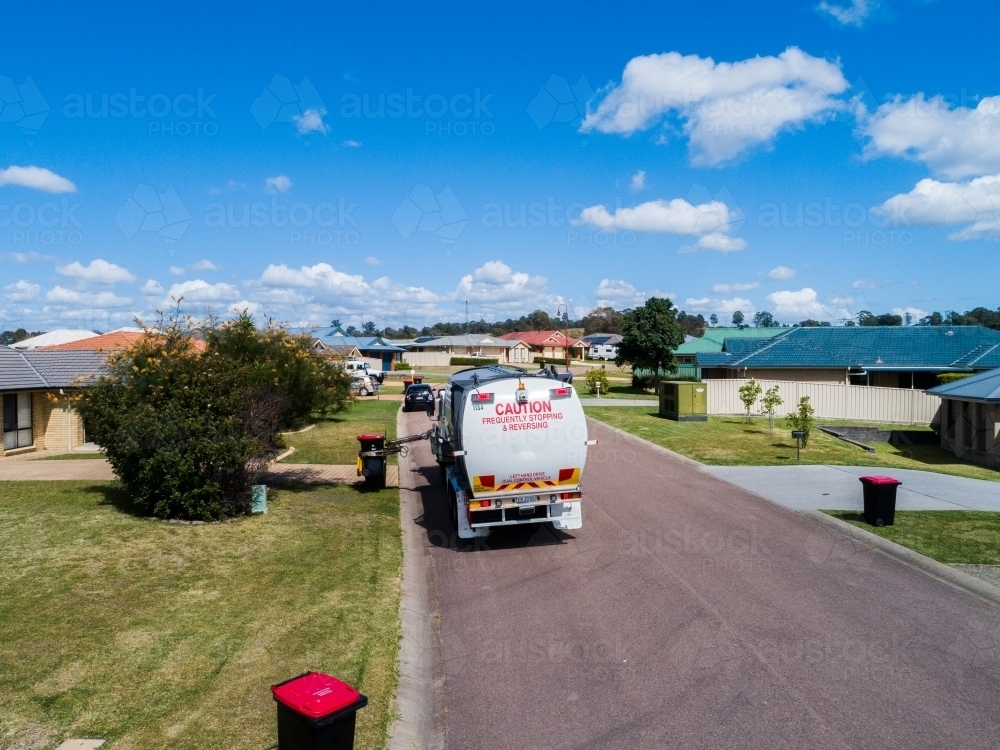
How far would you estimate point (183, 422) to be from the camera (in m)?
13.6

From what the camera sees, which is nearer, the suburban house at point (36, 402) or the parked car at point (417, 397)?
the suburban house at point (36, 402)

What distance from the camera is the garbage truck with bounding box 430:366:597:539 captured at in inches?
482

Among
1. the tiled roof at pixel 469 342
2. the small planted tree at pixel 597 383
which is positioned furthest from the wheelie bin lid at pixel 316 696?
the tiled roof at pixel 469 342

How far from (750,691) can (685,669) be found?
2.36ft

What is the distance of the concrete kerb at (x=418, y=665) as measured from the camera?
6.53 meters

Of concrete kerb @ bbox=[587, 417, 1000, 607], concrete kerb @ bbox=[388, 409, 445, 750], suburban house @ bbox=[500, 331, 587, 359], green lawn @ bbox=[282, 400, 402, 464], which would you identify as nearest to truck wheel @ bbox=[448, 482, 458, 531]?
concrete kerb @ bbox=[388, 409, 445, 750]

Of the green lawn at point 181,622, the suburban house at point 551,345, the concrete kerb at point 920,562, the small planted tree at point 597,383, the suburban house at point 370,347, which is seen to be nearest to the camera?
the green lawn at point 181,622

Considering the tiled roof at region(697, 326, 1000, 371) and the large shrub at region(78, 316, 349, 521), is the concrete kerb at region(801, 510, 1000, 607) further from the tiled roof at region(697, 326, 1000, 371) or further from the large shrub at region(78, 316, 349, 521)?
the tiled roof at region(697, 326, 1000, 371)

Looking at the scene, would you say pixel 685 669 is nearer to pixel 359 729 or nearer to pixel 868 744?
pixel 868 744

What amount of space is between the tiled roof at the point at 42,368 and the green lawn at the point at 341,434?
270 inches

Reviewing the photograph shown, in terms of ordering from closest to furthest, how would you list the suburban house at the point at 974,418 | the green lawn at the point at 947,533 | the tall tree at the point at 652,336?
the green lawn at the point at 947,533, the suburban house at the point at 974,418, the tall tree at the point at 652,336

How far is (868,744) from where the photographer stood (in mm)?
6215

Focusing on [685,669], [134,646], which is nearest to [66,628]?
[134,646]

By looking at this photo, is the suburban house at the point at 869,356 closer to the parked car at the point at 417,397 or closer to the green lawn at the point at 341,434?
the parked car at the point at 417,397
